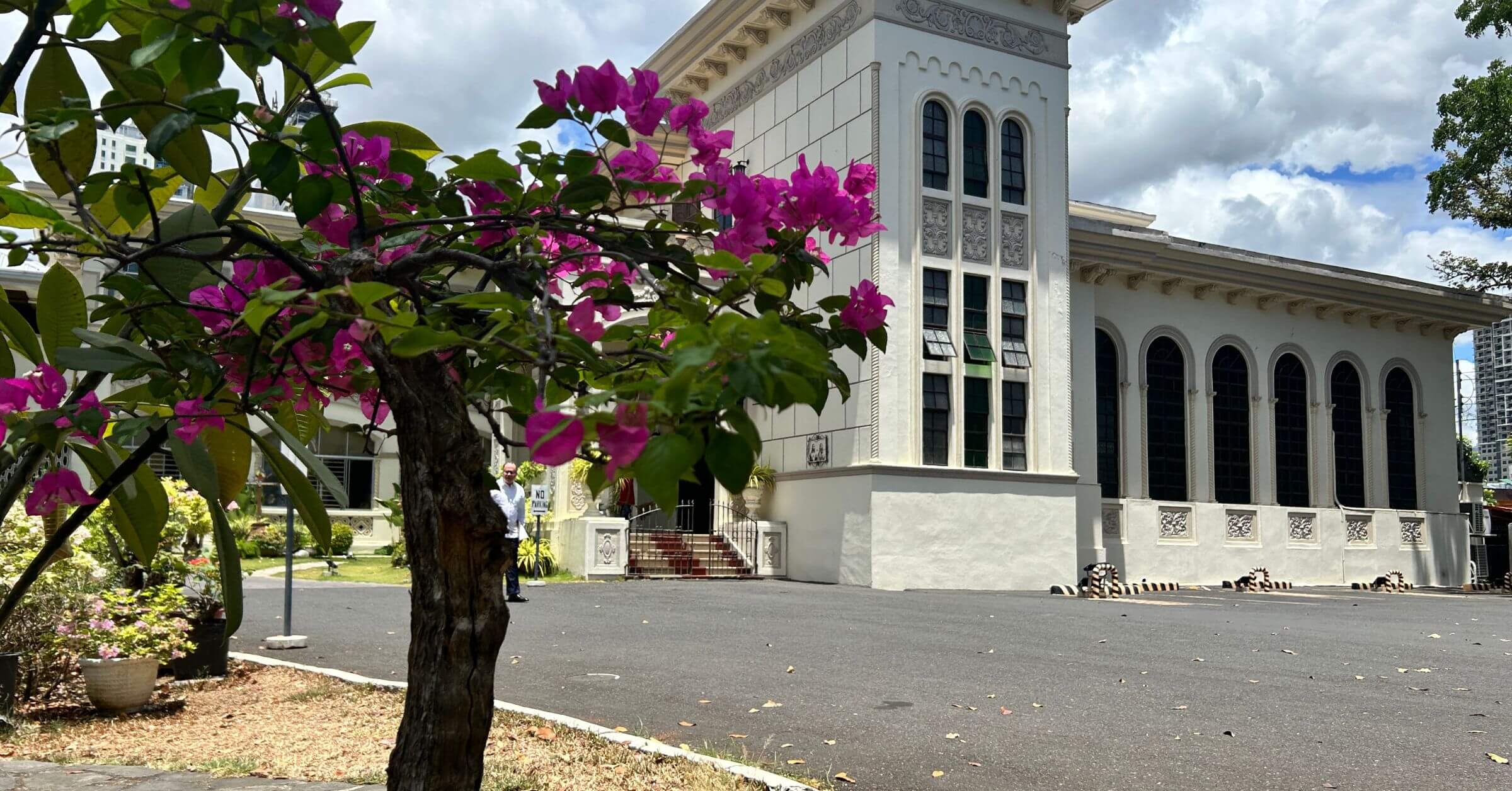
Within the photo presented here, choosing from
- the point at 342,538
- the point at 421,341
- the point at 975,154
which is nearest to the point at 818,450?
the point at 975,154

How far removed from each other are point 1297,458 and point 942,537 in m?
12.0

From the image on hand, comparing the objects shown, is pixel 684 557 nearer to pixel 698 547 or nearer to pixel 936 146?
pixel 698 547

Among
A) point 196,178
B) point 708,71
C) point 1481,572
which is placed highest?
point 708,71

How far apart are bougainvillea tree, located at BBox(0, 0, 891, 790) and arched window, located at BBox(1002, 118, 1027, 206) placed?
21.8 metres

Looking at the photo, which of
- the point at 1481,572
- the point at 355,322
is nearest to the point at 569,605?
the point at 355,322

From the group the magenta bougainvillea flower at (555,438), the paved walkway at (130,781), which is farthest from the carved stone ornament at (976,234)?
the magenta bougainvillea flower at (555,438)

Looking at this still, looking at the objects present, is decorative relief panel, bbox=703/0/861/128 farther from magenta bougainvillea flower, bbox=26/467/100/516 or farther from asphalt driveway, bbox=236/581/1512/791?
magenta bougainvillea flower, bbox=26/467/100/516

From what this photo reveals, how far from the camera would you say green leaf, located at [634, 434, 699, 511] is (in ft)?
4.76

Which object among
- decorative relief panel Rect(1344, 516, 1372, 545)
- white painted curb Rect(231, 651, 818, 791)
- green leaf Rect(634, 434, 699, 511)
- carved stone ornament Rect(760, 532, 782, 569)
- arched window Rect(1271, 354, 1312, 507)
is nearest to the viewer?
green leaf Rect(634, 434, 699, 511)

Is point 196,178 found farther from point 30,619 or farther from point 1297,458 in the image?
point 1297,458

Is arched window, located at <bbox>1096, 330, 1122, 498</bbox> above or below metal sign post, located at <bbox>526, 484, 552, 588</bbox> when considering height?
above

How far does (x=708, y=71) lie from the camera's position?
27.2 metres

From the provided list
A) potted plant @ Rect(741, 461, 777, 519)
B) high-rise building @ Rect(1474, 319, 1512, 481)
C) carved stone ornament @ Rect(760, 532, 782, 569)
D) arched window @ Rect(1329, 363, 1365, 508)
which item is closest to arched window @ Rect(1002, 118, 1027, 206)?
potted plant @ Rect(741, 461, 777, 519)

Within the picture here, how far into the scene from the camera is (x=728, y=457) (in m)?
1.50
